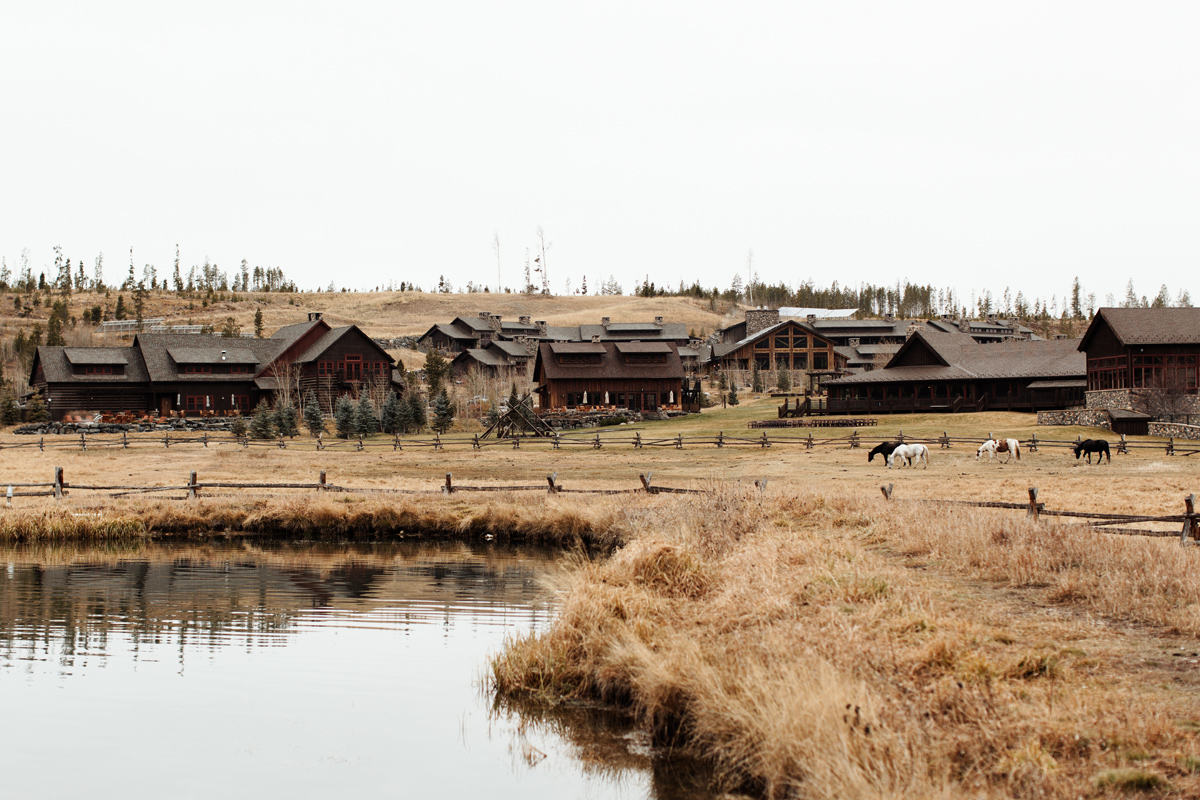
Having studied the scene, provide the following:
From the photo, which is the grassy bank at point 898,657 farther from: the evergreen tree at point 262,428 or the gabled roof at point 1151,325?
the evergreen tree at point 262,428

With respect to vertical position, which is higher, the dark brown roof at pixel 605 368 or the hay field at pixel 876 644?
the dark brown roof at pixel 605 368

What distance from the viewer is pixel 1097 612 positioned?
1302 cm

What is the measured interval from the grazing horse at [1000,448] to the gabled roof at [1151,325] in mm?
17687

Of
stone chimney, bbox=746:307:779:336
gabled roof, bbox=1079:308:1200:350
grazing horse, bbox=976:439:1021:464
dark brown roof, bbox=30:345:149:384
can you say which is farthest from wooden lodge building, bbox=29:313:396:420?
stone chimney, bbox=746:307:779:336

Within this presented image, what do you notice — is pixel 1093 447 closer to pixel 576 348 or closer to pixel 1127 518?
pixel 1127 518

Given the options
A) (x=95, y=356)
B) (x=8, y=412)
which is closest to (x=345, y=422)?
(x=95, y=356)

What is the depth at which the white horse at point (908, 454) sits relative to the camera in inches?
1604

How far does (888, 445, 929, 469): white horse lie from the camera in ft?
134

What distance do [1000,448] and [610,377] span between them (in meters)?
39.4

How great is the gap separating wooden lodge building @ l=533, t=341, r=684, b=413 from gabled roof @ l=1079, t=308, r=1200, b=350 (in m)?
31.7

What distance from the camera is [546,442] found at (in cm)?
5747

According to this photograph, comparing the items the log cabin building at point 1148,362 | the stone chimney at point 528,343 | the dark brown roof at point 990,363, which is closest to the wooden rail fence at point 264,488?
the log cabin building at point 1148,362

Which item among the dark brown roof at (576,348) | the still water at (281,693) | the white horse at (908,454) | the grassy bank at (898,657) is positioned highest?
the dark brown roof at (576,348)

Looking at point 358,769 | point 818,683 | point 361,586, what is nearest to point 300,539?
point 361,586
